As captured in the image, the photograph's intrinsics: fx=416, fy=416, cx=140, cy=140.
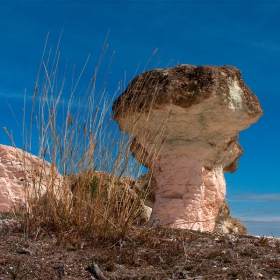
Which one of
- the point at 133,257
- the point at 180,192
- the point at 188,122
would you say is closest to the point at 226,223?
the point at 180,192

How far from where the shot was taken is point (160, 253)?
5094 mm

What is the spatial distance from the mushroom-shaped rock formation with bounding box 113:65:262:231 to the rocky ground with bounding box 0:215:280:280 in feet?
8.30

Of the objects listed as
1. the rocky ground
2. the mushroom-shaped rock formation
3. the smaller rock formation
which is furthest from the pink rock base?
the smaller rock formation

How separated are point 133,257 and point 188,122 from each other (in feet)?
13.5

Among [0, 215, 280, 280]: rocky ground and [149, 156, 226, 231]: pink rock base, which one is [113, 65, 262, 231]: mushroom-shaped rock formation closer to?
[149, 156, 226, 231]: pink rock base

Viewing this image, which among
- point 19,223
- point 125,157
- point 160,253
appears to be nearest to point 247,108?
point 125,157

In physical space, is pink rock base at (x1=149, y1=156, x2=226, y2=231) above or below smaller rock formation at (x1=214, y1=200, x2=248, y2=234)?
below

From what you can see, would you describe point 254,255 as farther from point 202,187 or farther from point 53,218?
point 202,187

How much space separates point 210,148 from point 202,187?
33.2 inches

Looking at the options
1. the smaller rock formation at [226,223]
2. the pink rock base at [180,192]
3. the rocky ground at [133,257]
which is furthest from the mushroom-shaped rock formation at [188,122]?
the smaller rock formation at [226,223]

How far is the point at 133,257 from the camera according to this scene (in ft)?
16.0

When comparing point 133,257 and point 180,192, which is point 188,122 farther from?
point 133,257

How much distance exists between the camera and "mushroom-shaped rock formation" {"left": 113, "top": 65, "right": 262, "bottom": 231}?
26.2ft

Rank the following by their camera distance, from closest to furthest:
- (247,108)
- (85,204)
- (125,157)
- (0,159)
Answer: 1. (85,204)
2. (125,157)
3. (247,108)
4. (0,159)
